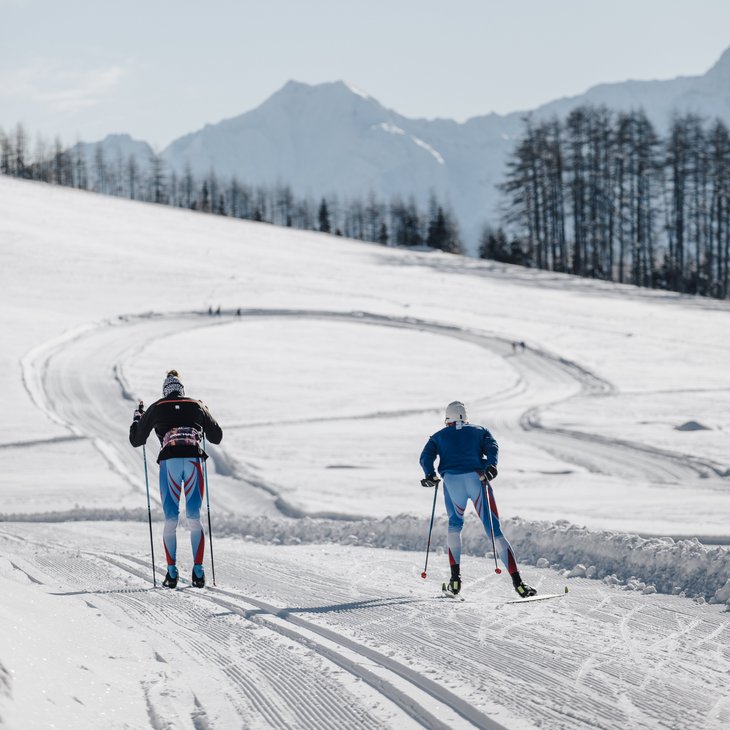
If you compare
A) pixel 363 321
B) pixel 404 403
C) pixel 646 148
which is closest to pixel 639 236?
pixel 646 148

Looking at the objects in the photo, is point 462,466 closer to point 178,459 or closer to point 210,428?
point 210,428

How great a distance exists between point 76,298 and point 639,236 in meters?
49.2

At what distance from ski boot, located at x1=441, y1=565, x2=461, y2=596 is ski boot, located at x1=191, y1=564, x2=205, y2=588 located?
2313mm

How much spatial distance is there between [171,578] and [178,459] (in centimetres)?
114

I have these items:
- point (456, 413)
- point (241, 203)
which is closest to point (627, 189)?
point (456, 413)

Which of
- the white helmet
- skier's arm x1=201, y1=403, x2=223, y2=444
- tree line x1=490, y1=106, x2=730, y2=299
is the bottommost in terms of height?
skier's arm x1=201, y1=403, x2=223, y2=444

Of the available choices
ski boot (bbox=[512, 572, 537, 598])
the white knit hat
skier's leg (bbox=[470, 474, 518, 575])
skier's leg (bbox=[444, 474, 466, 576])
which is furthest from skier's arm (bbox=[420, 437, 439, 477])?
the white knit hat

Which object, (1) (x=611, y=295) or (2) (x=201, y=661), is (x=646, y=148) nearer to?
(1) (x=611, y=295)

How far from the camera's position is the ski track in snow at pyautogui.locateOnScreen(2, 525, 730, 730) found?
16.8 ft

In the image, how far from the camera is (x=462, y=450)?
8797 mm

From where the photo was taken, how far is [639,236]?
7650 cm

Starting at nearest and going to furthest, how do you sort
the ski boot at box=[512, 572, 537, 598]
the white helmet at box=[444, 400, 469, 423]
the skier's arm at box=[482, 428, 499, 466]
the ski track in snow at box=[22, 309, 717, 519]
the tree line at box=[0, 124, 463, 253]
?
1. the ski boot at box=[512, 572, 537, 598]
2. the skier's arm at box=[482, 428, 499, 466]
3. the white helmet at box=[444, 400, 469, 423]
4. the ski track in snow at box=[22, 309, 717, 519]
5. the tree line at box=[0, 124, 463, 253]

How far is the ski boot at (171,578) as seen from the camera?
9.00 meters

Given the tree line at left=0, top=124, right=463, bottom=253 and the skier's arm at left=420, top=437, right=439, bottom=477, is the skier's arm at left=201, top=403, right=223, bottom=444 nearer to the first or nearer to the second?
the skier's arm at left=420, top=437, right=439, bottom=477
